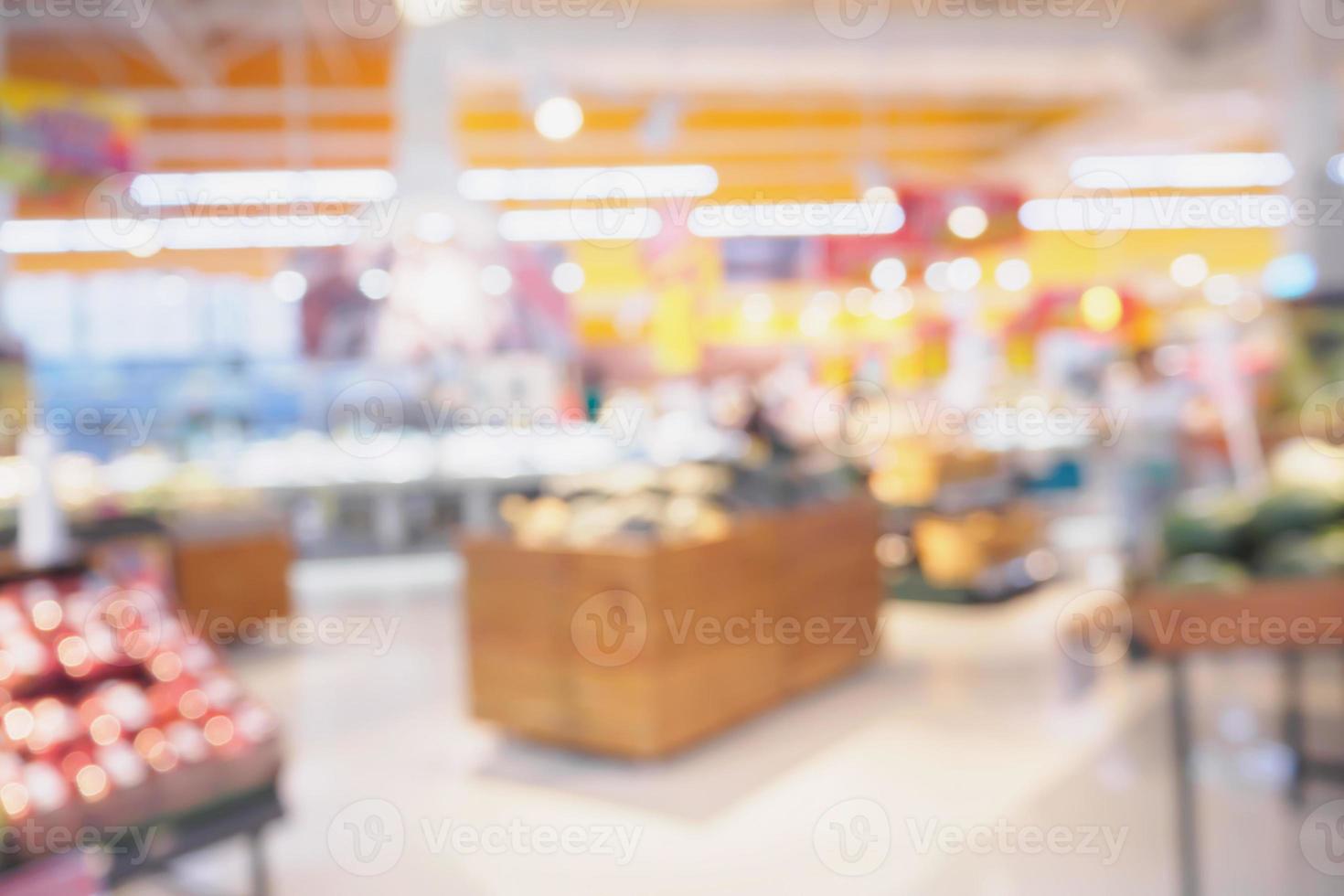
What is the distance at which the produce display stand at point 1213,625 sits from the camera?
7.85 ft

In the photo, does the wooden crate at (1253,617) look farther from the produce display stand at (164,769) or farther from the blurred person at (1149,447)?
the blurred person at (1149,447)

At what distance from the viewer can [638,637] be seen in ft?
13.1

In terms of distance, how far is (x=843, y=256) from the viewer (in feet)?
27.0

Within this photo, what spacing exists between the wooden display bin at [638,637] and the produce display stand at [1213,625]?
1.95 m

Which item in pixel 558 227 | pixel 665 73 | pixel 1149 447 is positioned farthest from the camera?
pixel 558 227

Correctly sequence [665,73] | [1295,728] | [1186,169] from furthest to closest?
[1186,169]
[665,73]
[1295,728]

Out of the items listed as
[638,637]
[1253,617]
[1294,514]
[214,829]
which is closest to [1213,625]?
[1253,617]

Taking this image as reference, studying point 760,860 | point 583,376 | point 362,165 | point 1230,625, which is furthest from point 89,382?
point 1230,625

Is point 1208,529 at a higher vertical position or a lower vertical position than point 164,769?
higher

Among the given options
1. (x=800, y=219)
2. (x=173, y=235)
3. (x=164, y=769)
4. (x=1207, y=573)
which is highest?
(x=173, y=235)

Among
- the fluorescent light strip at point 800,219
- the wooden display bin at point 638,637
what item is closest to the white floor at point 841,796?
the wooden display bin at point 638,637

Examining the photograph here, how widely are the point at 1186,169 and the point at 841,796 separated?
11.5 m

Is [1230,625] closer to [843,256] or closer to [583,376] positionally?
[843,256]

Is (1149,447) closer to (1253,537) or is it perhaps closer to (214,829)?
(1253,537)
